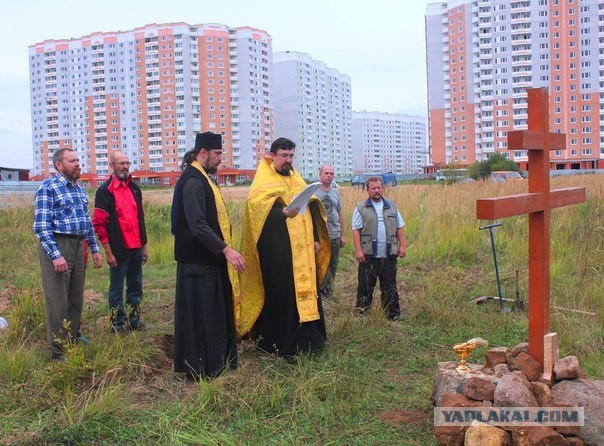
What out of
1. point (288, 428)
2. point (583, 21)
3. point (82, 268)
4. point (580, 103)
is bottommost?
point (288, 428)

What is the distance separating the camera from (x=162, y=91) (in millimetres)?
87812

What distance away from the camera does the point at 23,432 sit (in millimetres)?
3834

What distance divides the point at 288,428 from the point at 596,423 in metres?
1.68

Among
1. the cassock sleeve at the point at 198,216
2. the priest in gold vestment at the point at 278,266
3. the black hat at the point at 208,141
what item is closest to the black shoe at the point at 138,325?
the priest in gold vestment at the point at 278,266

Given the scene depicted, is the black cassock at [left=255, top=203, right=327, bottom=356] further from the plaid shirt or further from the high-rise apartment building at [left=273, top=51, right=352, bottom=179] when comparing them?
the high-rise apartment building at [left=273, top=51, right=352, bottom=179]

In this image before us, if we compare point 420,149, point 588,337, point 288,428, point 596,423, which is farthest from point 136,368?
point 420,149

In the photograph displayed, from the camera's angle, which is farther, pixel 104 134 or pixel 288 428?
pixel 104 134

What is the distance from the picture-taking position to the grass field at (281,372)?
3826 millimetres

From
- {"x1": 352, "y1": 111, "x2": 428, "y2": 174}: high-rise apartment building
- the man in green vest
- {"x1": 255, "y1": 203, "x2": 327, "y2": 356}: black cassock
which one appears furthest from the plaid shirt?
{"x1": 352, "y1": 111, "x2": 428, "y2": 174}: high-rise apartment building

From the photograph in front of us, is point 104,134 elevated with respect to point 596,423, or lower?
elevated

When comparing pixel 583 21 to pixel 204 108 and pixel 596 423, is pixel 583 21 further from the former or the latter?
pixel 596 423

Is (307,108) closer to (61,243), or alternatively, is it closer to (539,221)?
(61,243)

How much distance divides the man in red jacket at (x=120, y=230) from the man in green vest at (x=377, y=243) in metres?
2.25

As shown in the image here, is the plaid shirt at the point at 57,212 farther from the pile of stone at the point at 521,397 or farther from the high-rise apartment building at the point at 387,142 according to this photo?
the high-rise apartment building at the point at 387,142
